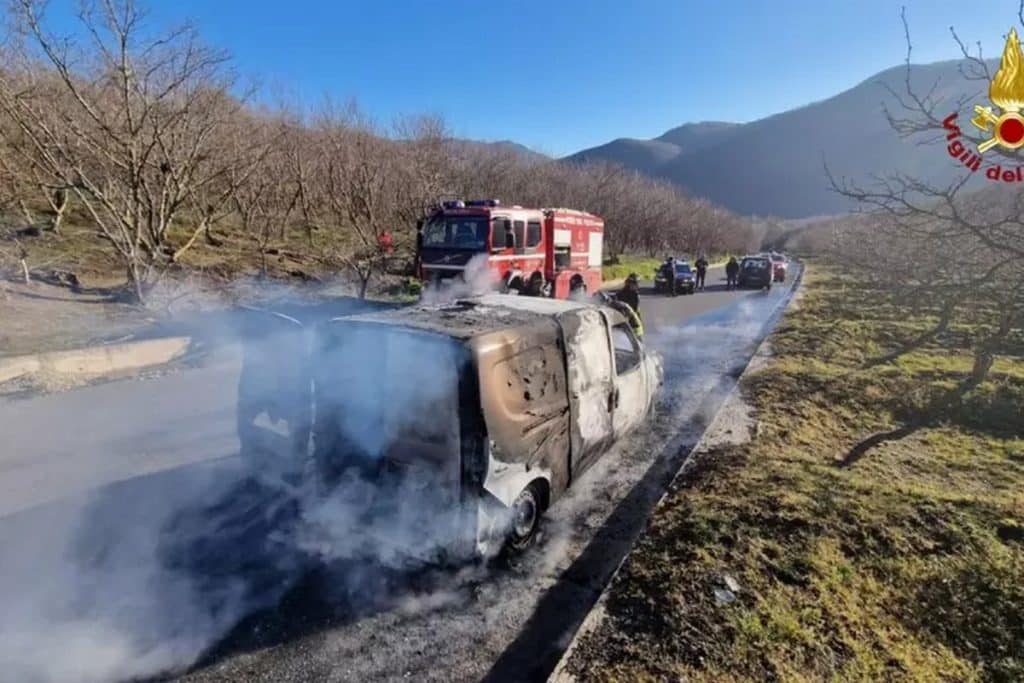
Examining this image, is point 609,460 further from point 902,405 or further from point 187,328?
point 187,328

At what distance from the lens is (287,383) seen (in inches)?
159

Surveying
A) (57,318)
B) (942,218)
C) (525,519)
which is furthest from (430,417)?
(57,318)

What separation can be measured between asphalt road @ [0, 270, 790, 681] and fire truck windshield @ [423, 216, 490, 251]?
7801 millimetres

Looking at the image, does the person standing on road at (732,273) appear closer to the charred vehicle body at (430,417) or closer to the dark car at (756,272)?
the dark car at (756,272)

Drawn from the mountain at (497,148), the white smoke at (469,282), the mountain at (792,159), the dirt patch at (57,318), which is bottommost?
the dirt patch at (57,318)

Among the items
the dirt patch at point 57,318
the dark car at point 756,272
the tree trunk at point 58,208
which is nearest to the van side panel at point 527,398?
the dirt patch at point 57,318

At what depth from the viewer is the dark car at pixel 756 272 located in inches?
1058

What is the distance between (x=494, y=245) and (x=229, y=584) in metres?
10.3

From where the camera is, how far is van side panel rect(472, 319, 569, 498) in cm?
352

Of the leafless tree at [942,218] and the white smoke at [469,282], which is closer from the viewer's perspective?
the leafless tree at [942,218]

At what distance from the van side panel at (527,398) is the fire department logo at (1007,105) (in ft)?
11.1

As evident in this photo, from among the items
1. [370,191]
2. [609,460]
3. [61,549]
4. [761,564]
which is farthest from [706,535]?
[370,191]

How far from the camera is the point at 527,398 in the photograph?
384cm

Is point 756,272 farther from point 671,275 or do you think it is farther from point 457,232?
point 457,232
